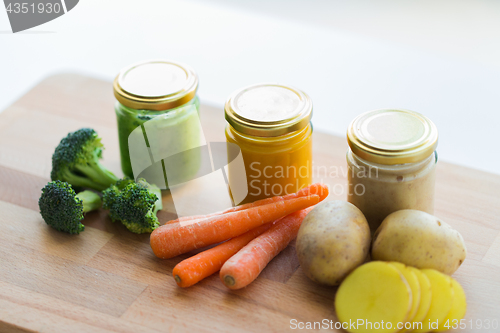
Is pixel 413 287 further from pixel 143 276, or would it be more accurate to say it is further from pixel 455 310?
pixel 143 276

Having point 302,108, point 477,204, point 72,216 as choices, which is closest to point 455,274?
point 477,204

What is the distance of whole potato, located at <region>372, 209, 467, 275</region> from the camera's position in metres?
1.84

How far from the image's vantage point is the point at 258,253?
2039mm

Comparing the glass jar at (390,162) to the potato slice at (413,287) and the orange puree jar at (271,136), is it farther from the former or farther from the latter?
the potato slice at (413,287)

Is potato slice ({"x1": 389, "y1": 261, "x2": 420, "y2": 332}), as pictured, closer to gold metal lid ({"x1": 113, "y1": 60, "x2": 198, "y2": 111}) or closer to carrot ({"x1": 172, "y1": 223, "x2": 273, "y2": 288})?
carrot ({"x1": 172, "y1": 223, "x2": 273, "y2": 288})

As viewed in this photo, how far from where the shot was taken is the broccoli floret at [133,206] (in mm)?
2188

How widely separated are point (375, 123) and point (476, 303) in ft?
2.44

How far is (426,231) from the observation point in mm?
1854

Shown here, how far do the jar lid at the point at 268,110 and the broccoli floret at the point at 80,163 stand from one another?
0.67m

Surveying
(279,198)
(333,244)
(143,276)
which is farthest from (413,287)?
(143,276)

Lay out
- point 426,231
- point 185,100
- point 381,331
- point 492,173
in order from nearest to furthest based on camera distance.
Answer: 1. point 381,331
2. point 426,231
3. point 185,100
4. point 492,173

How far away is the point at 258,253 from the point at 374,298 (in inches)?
18.6

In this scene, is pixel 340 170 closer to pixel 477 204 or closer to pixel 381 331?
pixel 477 204

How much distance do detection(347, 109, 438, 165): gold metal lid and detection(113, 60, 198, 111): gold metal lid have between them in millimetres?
769
